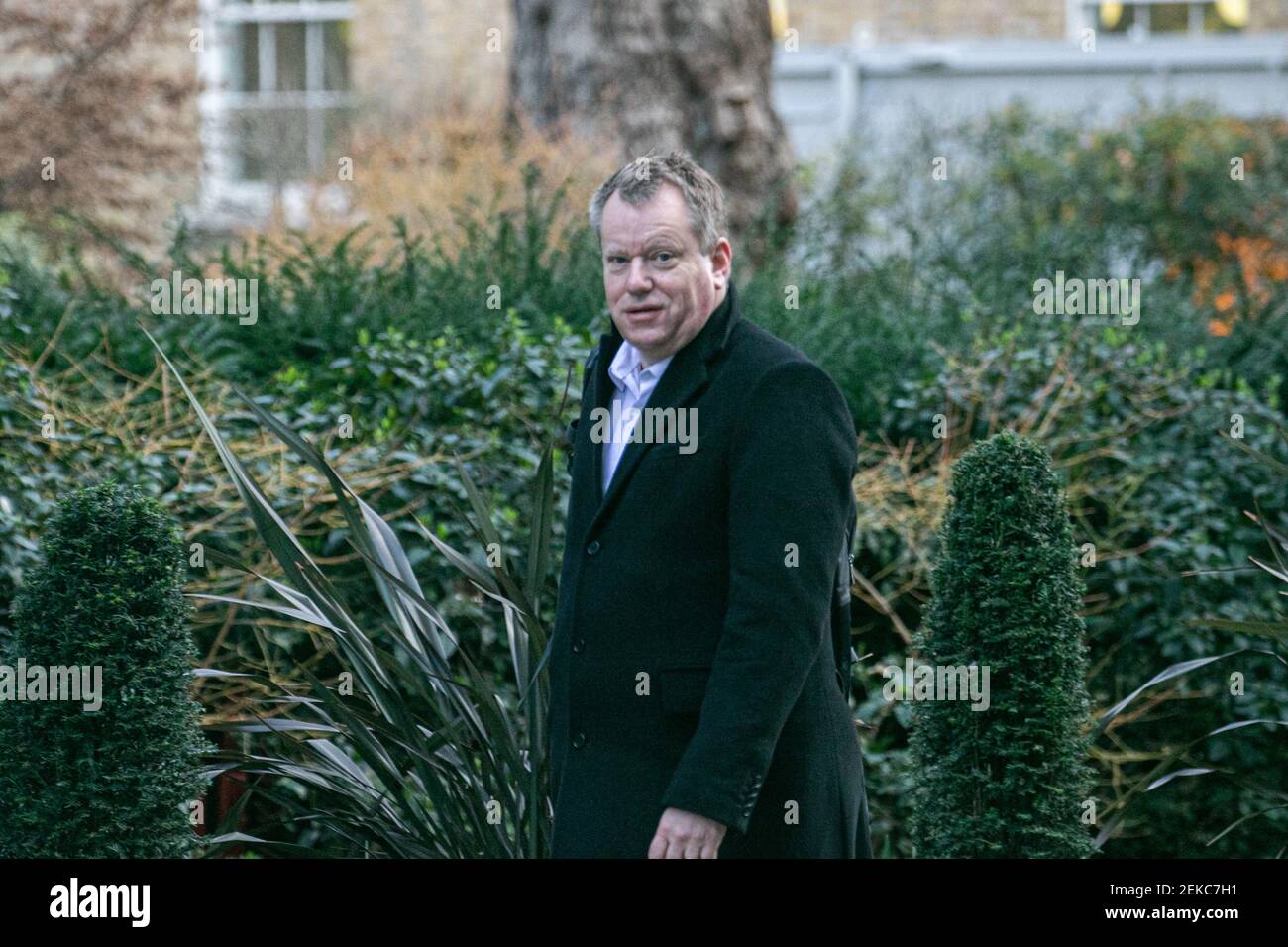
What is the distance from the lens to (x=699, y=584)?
287 cm

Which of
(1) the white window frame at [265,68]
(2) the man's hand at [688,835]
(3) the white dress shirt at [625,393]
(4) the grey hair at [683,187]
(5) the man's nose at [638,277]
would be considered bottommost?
(2) the man's hand at [688,835]

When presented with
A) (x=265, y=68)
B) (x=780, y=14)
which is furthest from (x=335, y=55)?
(x=780, y=14)

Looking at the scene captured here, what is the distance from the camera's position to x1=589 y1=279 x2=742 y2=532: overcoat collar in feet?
9.68

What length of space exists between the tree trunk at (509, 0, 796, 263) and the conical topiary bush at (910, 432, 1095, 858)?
505 centimetres

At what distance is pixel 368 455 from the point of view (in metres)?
4.87

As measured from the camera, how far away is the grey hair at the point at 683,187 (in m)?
2.94

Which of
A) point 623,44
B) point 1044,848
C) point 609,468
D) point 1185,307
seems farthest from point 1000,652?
point 623,44

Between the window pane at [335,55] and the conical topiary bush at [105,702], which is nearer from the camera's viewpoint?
the conical topiary bush at [105,702]

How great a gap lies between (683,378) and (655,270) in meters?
0.21

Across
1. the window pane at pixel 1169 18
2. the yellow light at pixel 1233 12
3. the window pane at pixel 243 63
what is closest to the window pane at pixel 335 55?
the window pane at pixel 243 63

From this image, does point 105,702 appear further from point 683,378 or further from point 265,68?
point 265,68

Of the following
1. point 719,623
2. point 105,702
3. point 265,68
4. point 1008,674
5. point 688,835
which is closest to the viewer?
point 688,835

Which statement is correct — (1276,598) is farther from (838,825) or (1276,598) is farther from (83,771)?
(83,771)

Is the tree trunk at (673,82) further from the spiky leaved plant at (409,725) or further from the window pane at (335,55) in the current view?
the window pane at (335,55)
